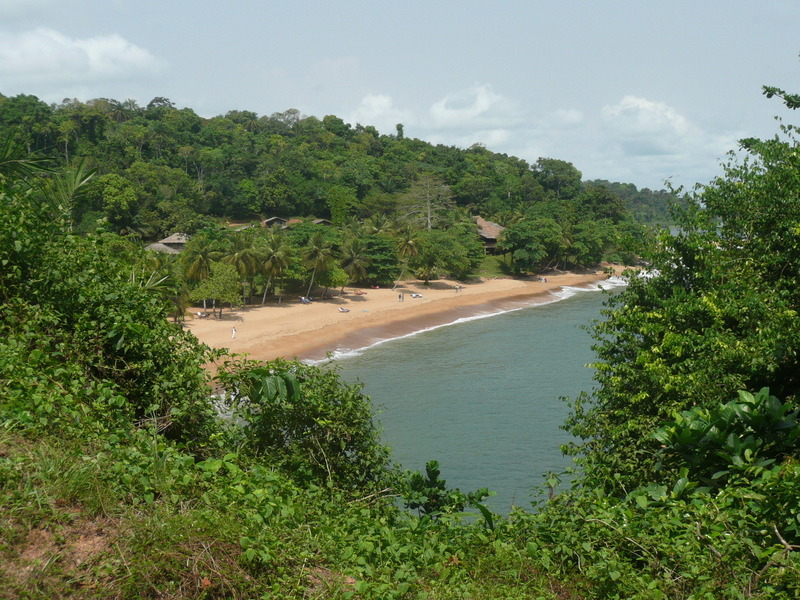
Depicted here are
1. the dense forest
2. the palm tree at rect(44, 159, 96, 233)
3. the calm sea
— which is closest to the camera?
the dense forest

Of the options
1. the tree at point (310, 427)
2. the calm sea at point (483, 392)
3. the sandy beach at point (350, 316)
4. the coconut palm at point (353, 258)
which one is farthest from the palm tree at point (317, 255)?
the tree at point (310, 427)

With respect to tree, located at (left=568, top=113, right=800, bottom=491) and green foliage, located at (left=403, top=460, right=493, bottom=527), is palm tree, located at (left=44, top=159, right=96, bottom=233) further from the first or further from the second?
tree, located at (left=568, top=113, right=800, bottom=491)

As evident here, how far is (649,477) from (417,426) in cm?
1270

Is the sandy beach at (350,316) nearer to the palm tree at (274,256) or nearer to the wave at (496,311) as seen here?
the wave at (496,311)

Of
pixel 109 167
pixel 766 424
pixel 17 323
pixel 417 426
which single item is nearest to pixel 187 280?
pixel 417 426

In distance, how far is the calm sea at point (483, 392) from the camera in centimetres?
1650

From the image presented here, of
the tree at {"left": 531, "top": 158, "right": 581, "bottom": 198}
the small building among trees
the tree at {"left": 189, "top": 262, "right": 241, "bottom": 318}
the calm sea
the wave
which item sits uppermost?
the tree at {"left": 531, "top": 158, "right": 581, "bottom": 198}

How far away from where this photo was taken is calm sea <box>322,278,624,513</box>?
16500mm

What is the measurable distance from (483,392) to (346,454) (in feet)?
55.4

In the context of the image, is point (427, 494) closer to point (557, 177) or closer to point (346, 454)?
point (346, 454)

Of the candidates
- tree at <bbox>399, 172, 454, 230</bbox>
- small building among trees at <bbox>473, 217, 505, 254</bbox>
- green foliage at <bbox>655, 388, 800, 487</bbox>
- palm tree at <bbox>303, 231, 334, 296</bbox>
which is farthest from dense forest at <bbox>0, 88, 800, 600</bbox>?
small building among trees at <bbox>473, 217, 505, 254</bbox>

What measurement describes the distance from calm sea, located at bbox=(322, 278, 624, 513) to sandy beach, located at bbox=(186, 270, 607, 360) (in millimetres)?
1401

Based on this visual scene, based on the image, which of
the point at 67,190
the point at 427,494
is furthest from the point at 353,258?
the point at 427,494

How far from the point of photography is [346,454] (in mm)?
7414
